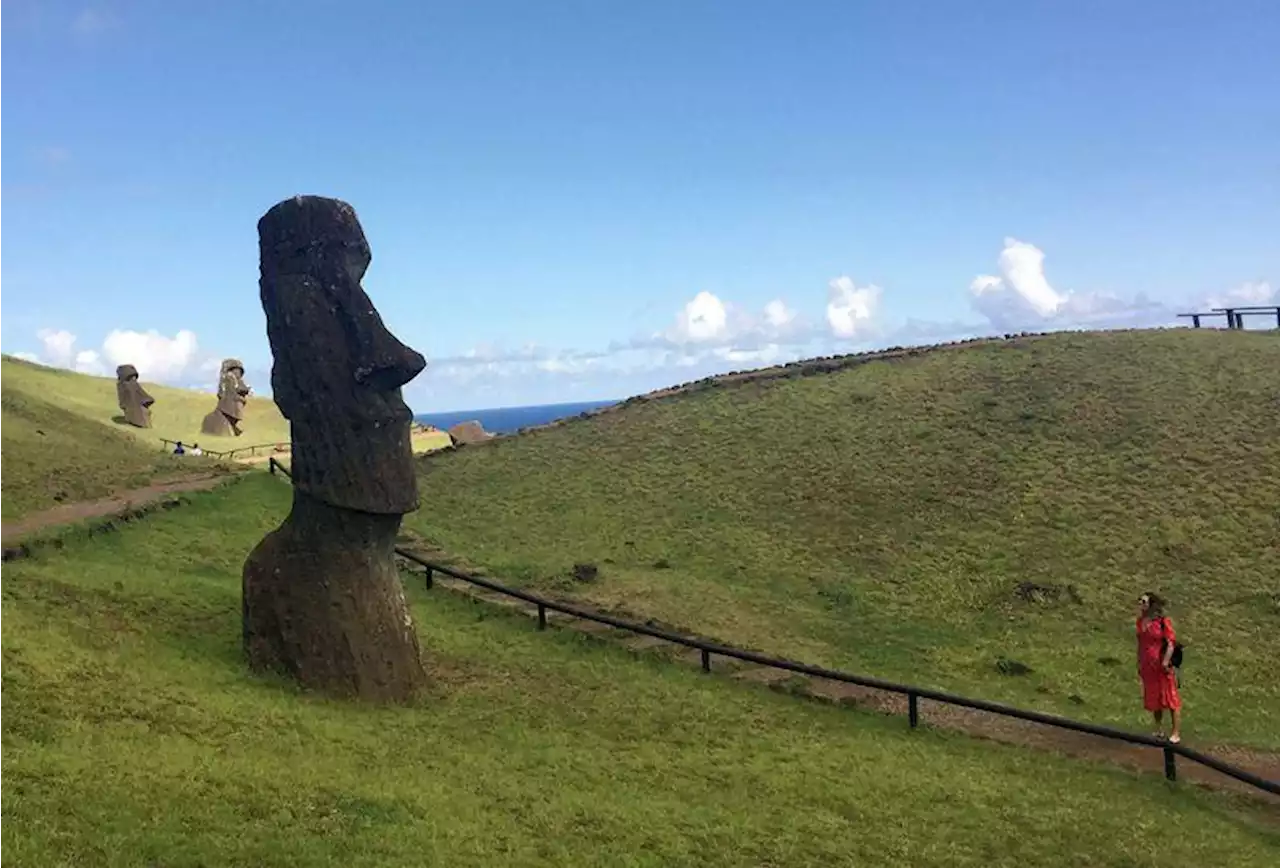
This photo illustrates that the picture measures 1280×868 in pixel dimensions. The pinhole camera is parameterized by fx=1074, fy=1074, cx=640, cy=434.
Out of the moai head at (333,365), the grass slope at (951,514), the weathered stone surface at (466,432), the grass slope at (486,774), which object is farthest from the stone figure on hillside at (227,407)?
the moai head at (333,365)

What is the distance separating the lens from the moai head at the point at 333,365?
12.6m

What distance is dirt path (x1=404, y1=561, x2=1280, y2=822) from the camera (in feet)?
41.9

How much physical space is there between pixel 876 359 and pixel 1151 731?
2577 centimetres

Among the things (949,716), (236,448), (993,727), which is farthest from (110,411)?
(993,727)

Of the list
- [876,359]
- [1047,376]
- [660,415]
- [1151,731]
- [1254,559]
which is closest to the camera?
[1151,731]

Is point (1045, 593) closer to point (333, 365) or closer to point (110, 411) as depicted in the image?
point (333, 365)

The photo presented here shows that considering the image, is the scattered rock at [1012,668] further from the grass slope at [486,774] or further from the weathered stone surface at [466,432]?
the weathered stone surface at [466,432]

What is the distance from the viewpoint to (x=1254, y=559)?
21.6m

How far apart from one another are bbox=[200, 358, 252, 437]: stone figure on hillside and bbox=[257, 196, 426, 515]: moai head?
148 ft

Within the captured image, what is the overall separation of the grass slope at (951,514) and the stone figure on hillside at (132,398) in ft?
83.6

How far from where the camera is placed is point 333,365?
41.9 ft

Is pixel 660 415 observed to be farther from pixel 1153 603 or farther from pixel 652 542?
pixel 1153 603

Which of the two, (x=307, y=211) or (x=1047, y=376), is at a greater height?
(x=307, y=211)

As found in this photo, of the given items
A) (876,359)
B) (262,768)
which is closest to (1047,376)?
(876,359)
